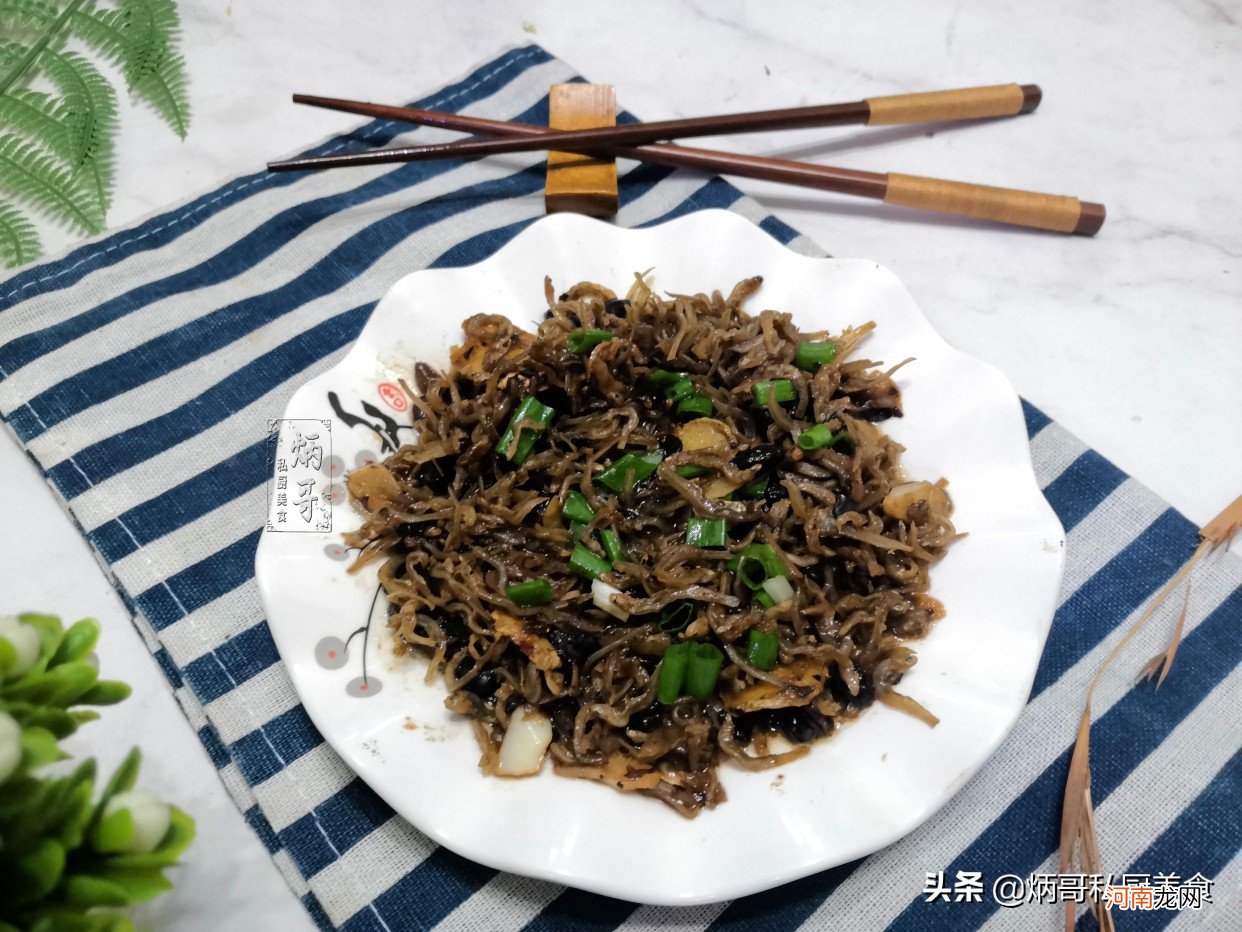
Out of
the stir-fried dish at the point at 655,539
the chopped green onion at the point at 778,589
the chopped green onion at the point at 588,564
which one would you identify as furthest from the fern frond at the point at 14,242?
the chopped green onion at the point at 778,589

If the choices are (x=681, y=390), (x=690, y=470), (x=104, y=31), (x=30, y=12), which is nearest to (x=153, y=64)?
(x=104, y=31)

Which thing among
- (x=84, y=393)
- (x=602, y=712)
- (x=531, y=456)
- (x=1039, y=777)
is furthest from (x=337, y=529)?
(x=1039, y=777)

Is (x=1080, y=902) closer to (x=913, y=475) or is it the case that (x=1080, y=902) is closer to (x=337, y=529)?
Result: (x=913, y=475)

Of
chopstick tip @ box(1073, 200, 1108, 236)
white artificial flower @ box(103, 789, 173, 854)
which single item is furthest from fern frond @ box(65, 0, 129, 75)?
chopstick tip @ box(1073, 200, 1108, 236)

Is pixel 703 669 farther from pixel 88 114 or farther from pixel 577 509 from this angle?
pixel 88 114

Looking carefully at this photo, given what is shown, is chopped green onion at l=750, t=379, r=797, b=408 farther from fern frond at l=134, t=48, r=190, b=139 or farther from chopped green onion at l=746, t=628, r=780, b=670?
fern frond at l=134, t=48, r=190, b=139
